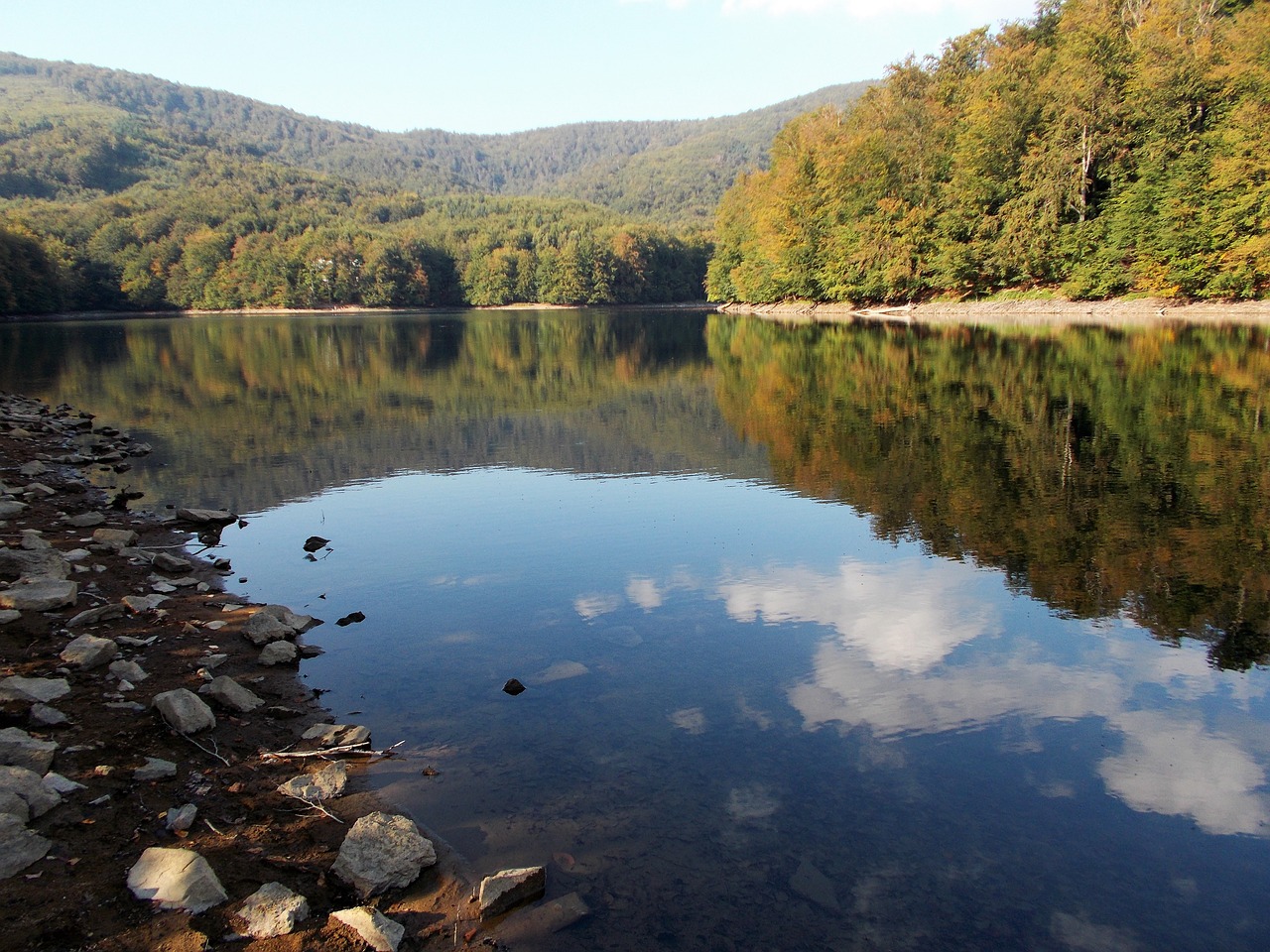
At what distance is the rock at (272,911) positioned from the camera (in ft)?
13.6

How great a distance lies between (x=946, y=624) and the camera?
28.3 feet

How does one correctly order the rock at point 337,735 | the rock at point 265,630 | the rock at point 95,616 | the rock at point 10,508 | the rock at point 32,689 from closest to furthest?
the rock at point 32,689 → the rock at point 337,735 → the rock at point 95,616 → the rock at point 265,630 → the rock at point 10,508

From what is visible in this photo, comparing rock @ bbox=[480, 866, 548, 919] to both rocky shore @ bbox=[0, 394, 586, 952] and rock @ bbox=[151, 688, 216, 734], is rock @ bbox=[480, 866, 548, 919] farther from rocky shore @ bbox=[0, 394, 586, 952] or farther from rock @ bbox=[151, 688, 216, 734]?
rock @ bbox=[151, 688, 216, 734]

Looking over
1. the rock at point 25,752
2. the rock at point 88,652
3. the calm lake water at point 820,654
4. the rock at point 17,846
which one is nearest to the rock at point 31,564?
the rock at point 88,652

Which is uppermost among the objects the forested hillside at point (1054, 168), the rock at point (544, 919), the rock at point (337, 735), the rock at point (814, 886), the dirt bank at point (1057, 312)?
the forested hillside at point (1054, 168)

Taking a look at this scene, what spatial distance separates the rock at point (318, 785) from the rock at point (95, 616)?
349 cm

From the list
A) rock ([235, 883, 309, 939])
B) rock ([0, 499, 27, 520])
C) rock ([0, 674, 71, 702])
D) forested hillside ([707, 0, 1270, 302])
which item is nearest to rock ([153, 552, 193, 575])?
rock ([0, 499, 27, 520])

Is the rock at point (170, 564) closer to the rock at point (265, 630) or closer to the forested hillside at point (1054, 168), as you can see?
the rock at point (265, 630)

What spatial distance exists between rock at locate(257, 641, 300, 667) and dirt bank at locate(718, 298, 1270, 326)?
162ft

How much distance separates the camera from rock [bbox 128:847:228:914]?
423cm

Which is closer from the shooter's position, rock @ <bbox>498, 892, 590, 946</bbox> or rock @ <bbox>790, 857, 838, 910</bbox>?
rock @ <bbox>498, 892, 590, 946</bbox>

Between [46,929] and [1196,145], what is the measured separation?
65148 mm

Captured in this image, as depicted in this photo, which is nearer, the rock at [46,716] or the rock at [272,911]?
the rock at [272,911]

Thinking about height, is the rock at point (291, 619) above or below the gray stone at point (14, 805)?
below
